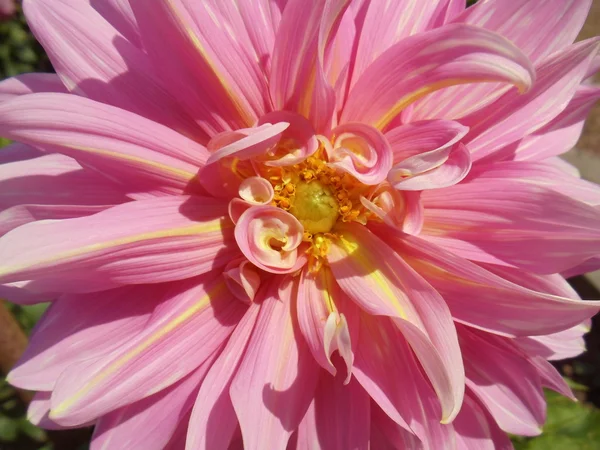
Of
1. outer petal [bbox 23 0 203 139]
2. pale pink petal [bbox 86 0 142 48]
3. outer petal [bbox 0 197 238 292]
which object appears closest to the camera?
outer petal [bbox 0 197 238 292]

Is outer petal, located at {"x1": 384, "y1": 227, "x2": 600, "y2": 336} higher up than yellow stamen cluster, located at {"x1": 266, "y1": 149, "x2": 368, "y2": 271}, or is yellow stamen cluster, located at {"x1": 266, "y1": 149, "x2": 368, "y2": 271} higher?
yellow stamen cluster, located at {"x1": 266, "y1": 149, "x2": 368, "y2": 271}

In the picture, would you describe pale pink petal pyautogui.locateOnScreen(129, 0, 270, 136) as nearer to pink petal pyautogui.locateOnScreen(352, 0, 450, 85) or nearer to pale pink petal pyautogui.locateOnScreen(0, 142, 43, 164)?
pink petal pyautogui.locateOnScreen(352, 0, 450, 85)

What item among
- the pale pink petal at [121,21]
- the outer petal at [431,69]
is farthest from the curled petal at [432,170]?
the pale pink petal at [121,21]

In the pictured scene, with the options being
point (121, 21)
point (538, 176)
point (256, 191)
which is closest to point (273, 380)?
point (256, 191)

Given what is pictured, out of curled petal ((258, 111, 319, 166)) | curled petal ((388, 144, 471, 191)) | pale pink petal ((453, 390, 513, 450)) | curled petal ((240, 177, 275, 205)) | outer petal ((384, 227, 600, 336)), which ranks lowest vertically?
pale pink petal ((453, 390, 513, 450))

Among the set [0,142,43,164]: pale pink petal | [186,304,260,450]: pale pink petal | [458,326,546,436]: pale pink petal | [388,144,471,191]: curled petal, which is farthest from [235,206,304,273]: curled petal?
[0,142,43,164]: pale pink petal

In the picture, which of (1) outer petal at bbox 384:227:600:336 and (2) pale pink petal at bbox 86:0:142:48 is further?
(2) pale pink petal at bbox 86:0:142:48

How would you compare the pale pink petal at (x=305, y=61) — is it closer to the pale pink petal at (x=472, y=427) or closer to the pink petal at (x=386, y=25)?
the pink petal at (x=386, y=25)
